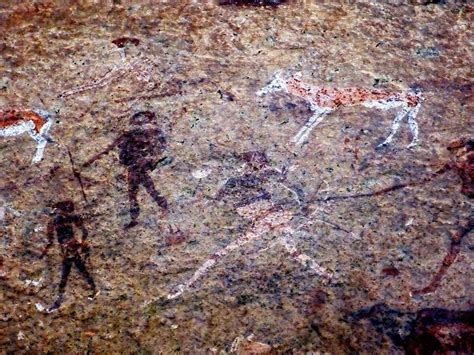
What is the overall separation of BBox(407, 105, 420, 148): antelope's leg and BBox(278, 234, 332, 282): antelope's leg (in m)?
0.67

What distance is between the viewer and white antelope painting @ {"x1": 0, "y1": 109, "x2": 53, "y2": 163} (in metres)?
2.62

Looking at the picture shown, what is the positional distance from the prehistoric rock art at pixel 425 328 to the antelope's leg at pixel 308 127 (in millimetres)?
784

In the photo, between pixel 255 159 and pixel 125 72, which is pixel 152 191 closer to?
pixel 255 159

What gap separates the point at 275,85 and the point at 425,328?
4.12 feet

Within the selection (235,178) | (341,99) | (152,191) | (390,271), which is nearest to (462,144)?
(341,99)

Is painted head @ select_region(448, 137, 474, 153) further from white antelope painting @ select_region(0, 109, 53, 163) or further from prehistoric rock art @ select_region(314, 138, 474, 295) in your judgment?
white antelope painting @ select_region(0, 109, 53, 163)

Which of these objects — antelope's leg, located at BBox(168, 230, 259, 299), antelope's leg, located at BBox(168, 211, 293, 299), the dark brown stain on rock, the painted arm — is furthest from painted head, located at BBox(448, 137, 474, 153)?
the painted arm

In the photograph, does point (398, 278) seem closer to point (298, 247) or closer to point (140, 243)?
point (298, 247)

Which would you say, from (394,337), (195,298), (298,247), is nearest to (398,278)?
(394,337)

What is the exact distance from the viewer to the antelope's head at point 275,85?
2.76 meters

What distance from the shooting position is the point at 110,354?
2.04 meters

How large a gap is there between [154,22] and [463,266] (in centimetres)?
184

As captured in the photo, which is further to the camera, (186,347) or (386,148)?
(386,148)

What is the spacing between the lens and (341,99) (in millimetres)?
2701
